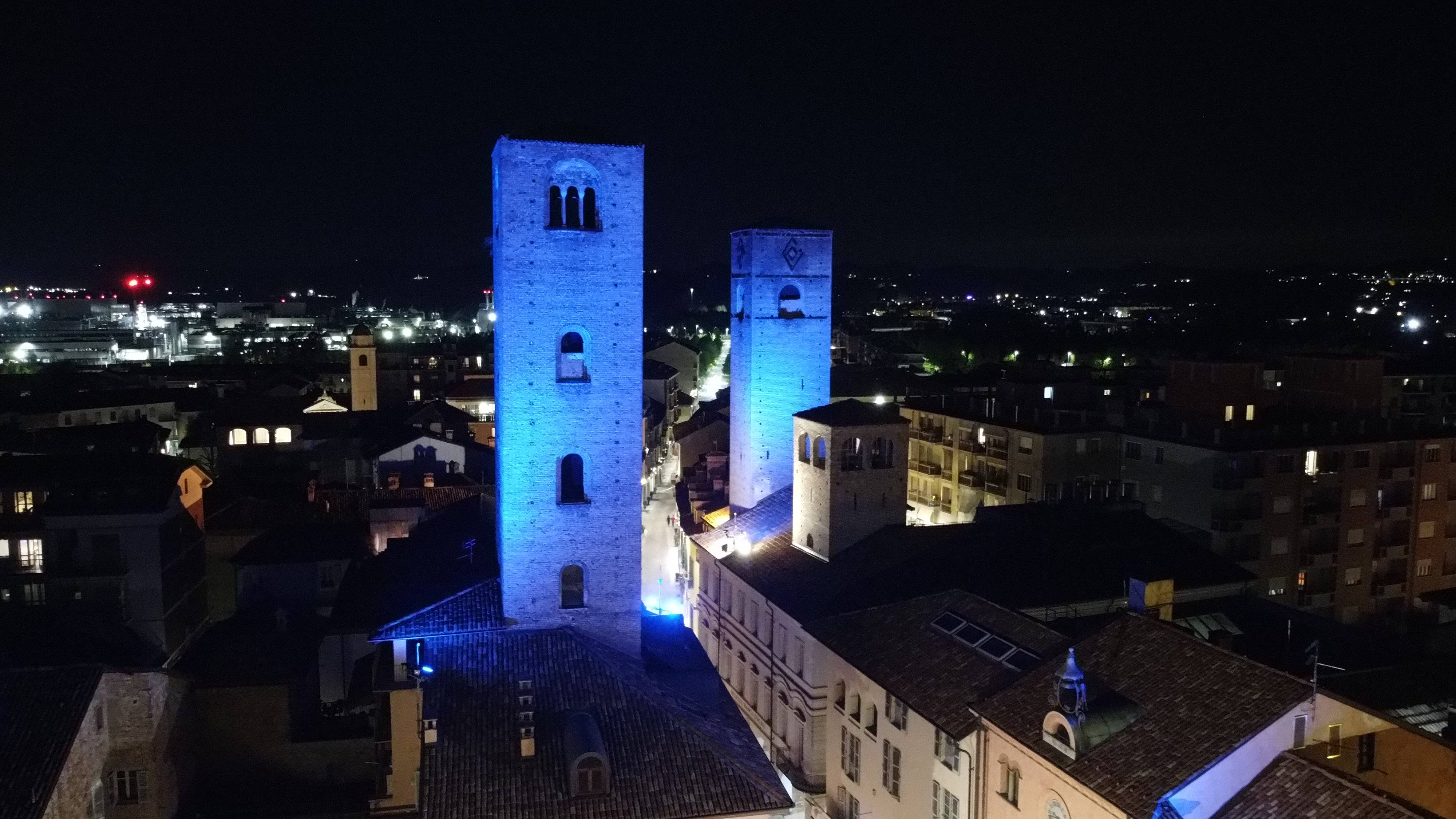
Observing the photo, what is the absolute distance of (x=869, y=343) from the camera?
123 m

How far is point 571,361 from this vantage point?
25547mm

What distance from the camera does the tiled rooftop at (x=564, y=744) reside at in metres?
19.3

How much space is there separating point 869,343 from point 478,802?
351 ft

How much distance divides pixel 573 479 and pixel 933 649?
33.3 feet

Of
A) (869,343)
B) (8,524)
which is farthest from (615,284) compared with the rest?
(869,343)

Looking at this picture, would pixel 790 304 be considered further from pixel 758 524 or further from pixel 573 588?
pixel 573 588

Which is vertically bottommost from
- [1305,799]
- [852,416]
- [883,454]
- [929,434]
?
[1305,799]

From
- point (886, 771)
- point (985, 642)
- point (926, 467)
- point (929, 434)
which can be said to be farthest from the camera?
point (926, 467)

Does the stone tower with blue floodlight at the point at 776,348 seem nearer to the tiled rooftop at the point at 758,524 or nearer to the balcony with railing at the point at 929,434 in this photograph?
the tiled rooftop at the point at 758,524

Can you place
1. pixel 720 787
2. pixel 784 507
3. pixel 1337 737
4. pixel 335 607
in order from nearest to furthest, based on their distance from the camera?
1. pixel 1337 737
2. pixel 720 787
3. pixel 335 607
4. pixel 784 507

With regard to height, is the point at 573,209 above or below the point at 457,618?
above

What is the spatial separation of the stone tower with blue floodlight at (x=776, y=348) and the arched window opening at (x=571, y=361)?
19466 millimetres

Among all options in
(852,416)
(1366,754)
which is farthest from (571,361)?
(1366,754)

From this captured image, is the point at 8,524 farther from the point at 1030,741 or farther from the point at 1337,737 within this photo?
the point at 1337,737
